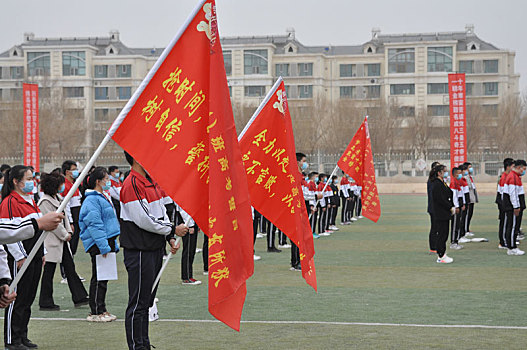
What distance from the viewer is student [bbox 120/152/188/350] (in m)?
6.64

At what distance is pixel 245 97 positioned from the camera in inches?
3184

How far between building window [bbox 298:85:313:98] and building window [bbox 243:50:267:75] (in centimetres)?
417

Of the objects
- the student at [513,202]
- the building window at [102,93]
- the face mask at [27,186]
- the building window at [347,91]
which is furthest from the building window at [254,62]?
the face mask at [27,186]

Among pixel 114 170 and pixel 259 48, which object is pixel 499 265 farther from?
pixel 259 48

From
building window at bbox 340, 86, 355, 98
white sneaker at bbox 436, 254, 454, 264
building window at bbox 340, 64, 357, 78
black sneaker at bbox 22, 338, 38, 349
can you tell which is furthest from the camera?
building window at bbox 340, 64, 357, 78

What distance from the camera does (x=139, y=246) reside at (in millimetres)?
6680

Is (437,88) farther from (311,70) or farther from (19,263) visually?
(19,263)

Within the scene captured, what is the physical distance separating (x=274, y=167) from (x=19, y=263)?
288 cm

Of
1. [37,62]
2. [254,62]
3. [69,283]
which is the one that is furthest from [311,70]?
[69,283]

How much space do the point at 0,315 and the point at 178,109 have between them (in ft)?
16.2

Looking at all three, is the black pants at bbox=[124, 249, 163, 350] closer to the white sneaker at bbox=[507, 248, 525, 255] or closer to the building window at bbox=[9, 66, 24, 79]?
the white sneaker at bbox=[507, 248, 525, 255]

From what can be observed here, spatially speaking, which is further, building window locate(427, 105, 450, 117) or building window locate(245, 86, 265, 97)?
building window locate(245, 86, 265, 97)

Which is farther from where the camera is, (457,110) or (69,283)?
(457,110)

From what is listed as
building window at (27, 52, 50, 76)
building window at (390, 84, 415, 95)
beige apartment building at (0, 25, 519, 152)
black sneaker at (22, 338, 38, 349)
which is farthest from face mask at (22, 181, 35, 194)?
building window at (27, 52, 50, 76)
